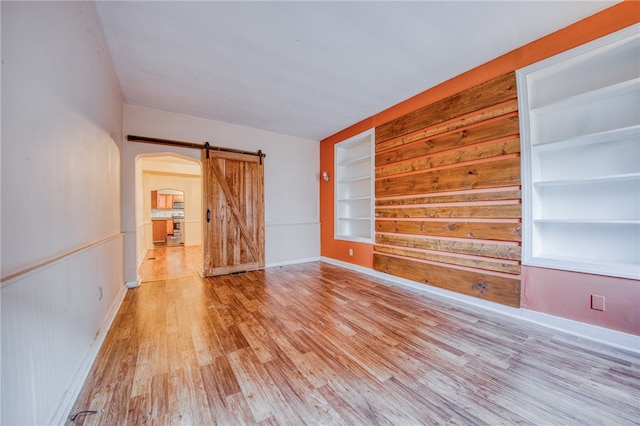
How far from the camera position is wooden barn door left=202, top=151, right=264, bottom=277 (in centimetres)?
399

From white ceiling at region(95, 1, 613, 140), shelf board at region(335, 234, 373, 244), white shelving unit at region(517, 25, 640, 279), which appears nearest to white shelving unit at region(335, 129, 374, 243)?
shelf board at region(335, 234, 373, 244)

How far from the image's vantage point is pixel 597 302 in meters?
1.92

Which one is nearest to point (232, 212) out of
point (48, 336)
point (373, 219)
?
point (373, 219)

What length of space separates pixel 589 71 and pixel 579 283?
1.94m

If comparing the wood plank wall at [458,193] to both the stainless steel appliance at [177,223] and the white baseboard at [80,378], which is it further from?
the stainless steel appliance at [177,223]

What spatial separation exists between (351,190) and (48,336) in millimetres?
4408

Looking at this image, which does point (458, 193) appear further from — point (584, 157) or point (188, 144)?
point (188, 144)

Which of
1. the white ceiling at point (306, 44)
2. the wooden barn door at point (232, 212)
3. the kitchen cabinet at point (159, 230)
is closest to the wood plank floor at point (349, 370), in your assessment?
the wooden barn door at point (232, 212)

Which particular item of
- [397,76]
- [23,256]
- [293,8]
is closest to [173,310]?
[23,256]

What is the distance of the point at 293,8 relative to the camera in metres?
1.81

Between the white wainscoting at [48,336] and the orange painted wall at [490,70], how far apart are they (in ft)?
11.4

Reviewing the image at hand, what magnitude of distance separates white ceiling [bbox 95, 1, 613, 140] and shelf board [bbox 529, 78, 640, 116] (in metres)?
0.66

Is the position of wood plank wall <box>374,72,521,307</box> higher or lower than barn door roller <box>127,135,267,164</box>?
lower

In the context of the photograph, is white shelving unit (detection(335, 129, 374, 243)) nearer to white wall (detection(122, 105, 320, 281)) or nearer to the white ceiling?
white wall (detection(122, 105, 320, 281))
